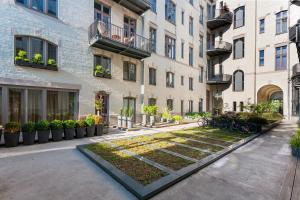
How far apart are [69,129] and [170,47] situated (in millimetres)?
13493

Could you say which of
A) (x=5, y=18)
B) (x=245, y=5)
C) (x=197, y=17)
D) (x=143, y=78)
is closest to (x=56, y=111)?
(x=5, y=18)

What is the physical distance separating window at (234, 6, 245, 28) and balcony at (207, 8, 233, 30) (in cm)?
67

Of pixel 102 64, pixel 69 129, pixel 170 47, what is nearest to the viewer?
pixel 69 129

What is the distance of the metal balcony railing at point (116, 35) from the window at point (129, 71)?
5.07 ft

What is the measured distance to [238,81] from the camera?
23.2 meters

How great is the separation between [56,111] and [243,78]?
21.7m

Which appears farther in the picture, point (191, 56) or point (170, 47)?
point (191, 56)

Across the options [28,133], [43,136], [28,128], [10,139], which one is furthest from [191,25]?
[10,139]

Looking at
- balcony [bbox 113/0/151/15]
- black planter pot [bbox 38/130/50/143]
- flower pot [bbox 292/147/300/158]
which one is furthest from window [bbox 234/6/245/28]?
black planter pot [bbox 38/130/50/143]

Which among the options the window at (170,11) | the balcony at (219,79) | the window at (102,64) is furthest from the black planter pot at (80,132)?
the balcony at (219,79)

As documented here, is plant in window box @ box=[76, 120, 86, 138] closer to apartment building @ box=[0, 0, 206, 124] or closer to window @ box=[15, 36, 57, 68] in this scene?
apartment building @ box=[0, 0, 206, 124]

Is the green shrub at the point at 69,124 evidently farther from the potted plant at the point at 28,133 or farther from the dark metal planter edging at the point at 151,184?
the dark metal planter edging at the point at 151,184

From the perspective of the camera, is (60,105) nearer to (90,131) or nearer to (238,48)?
(90,131)

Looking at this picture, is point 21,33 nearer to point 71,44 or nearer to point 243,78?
point 71,44
